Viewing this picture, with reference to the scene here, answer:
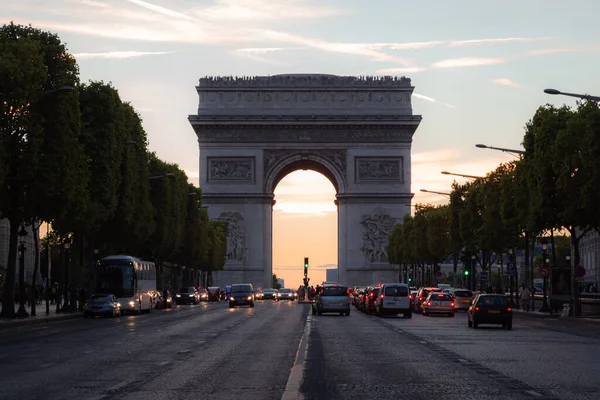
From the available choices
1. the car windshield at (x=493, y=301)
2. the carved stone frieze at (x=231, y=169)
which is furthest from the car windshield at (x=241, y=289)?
the car windshield at (x=493, y=301)

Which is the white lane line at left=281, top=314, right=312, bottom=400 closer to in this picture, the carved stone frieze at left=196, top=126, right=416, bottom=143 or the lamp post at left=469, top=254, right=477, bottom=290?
the lamp post at left=469, top=254, right=477, bottom=290

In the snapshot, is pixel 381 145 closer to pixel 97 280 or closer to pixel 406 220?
pixel 406 220

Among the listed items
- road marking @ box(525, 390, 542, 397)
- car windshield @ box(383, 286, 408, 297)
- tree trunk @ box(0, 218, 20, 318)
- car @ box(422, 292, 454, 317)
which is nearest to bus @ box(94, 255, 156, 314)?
tree trunk @ box(0, 218, 20, 318)

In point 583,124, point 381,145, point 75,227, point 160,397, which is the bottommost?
point 160,397

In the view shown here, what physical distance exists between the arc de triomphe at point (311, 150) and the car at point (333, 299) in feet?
215

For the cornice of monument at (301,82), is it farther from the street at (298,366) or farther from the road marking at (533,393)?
the road marking at (533,393)

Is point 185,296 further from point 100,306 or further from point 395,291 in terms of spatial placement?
point 395,291

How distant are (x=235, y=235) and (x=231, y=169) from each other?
7.22 meters

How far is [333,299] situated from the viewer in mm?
71562

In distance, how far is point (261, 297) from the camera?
134875 millimetres

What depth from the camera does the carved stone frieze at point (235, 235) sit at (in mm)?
138500

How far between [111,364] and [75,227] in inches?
1683

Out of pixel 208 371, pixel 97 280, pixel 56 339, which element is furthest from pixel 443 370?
pixel 97 280

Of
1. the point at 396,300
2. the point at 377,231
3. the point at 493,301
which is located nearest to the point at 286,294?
the point at 377,231
